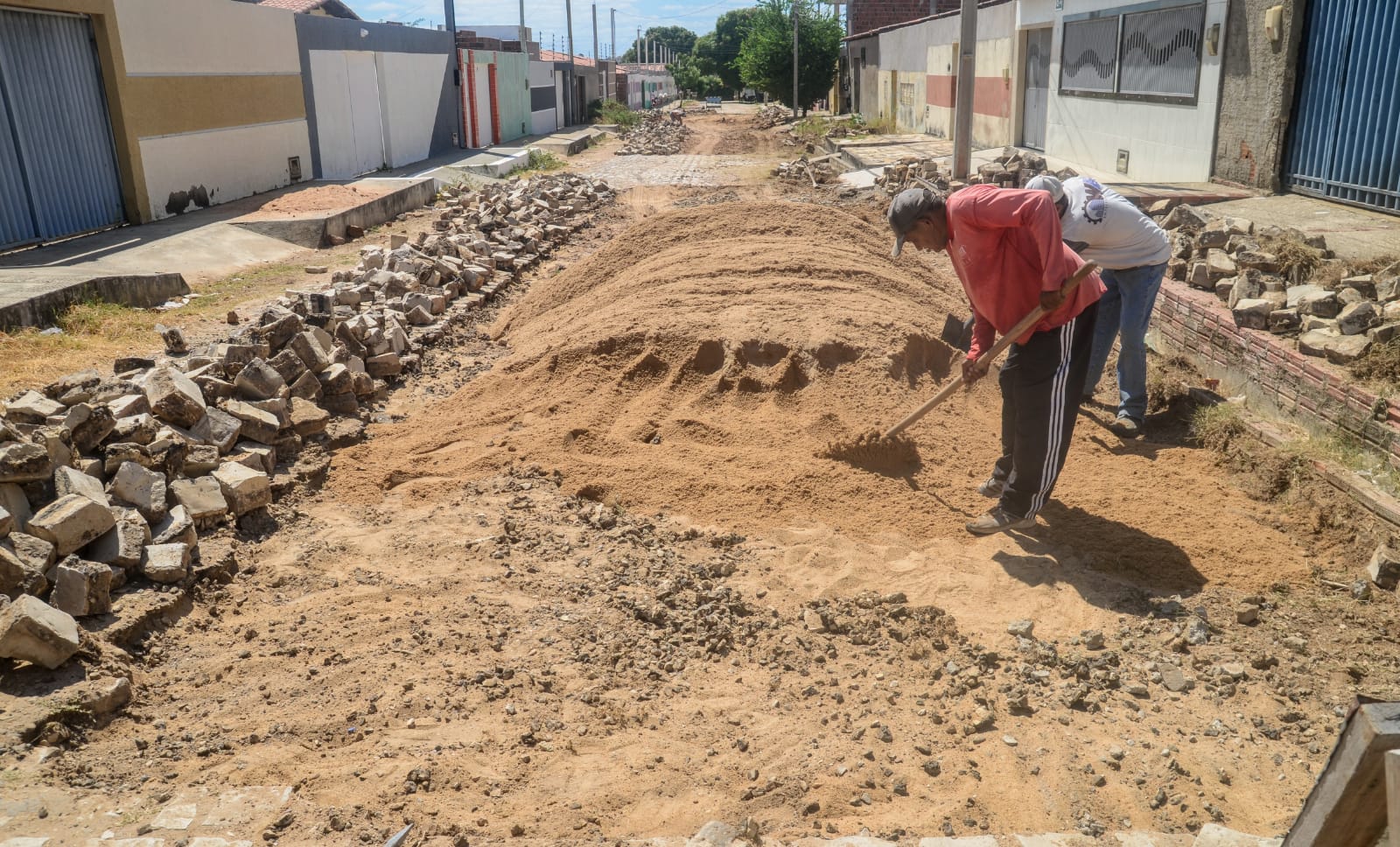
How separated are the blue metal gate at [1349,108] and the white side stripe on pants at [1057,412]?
5.25 meters

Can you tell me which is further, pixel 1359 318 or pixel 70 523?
pixel 1359 318

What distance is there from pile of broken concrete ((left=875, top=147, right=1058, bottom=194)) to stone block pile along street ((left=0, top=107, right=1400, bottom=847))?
5.23m

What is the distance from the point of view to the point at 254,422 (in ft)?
16.5

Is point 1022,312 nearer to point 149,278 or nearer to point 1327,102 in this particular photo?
point 1327,102

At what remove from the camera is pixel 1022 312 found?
4113 millimetres

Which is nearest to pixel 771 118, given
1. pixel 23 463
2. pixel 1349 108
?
pixel 1349 108

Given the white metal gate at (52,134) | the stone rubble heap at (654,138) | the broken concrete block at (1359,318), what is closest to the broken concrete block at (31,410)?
the broken concrete block at (1359,318)

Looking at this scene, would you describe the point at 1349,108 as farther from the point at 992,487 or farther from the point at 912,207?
the point at 912,207

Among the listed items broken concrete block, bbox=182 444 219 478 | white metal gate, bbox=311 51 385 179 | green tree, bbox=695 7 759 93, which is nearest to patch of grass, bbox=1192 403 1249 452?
broken concrete block, bbox=182 444 219 478

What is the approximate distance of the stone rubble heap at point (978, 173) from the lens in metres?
11.8

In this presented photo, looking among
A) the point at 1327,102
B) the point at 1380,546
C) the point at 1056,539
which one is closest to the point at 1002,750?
the point at 1056,539

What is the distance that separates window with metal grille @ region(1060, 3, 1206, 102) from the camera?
35.4ft

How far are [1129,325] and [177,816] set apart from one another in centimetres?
491

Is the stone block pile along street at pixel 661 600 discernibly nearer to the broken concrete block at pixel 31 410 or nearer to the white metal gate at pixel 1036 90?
the broken concrete block at pixel 31 410
